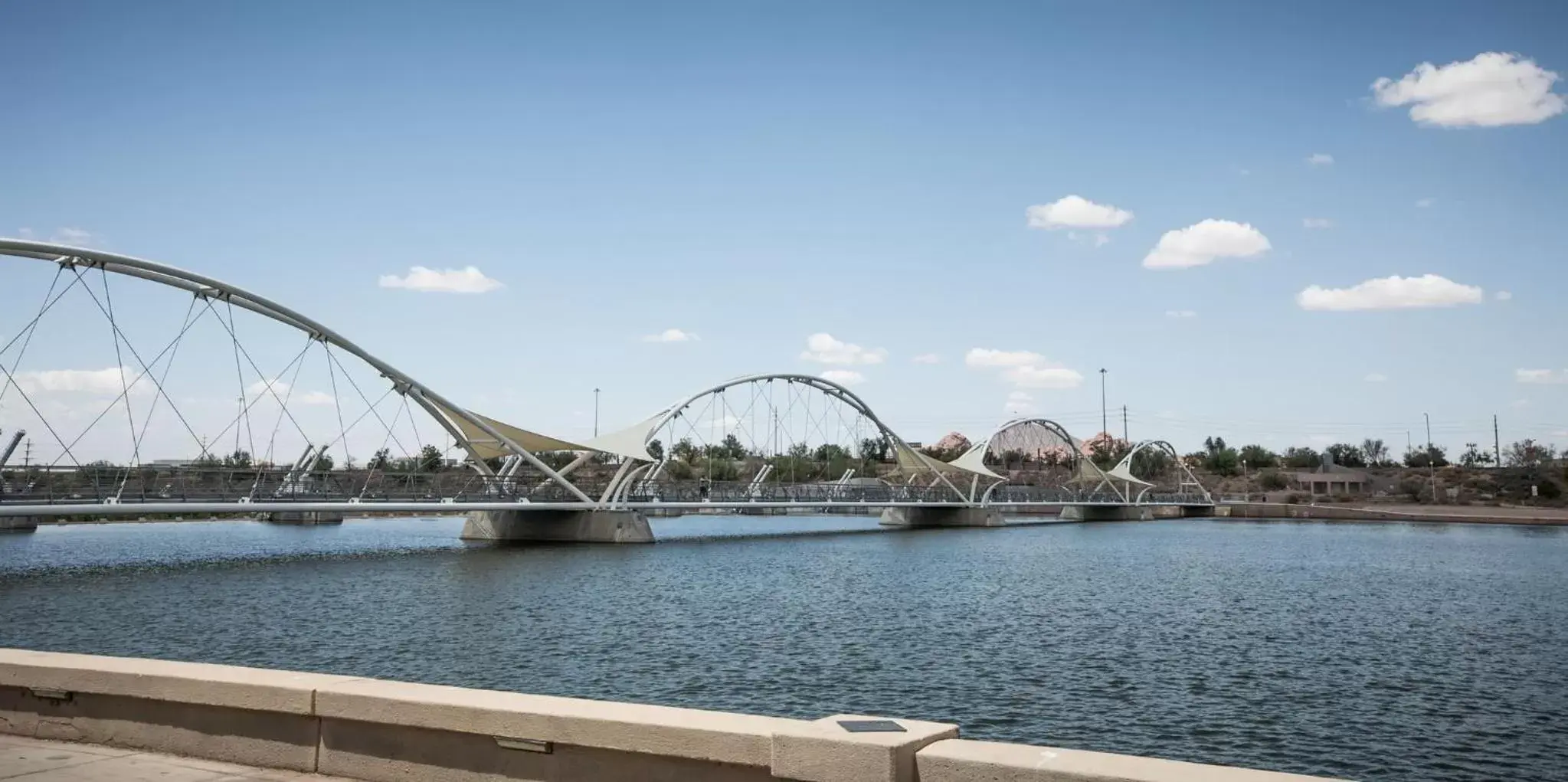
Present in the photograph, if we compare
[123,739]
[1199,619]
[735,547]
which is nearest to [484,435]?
[735,547]

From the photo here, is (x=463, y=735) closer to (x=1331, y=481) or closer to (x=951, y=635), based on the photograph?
(x=951, y=635)

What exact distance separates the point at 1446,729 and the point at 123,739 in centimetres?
2110

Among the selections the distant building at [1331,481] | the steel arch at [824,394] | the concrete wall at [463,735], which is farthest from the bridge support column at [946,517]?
the concrete wall at [463,735]

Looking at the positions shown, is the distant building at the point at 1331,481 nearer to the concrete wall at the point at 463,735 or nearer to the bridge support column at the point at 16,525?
the bridge support column at the point at 16,525

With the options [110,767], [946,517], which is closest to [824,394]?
[946,517]

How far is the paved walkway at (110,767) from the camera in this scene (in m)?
7.36

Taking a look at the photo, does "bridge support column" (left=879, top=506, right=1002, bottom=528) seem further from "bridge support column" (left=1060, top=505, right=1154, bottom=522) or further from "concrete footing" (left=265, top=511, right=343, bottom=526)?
"concrete footing" (left=265, top=511, right=343, bottom=526)

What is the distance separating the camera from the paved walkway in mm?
7363

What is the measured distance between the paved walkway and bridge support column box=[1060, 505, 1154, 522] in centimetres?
14615

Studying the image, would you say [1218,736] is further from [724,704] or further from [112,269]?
[112,269]

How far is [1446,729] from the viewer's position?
68.7 ft

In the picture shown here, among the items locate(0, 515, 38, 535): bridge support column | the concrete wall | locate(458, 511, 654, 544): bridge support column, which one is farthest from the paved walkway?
locate(0, 515, 38, 535): bridge support column

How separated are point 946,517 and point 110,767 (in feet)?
392

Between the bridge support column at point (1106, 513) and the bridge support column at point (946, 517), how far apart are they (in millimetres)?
27531
